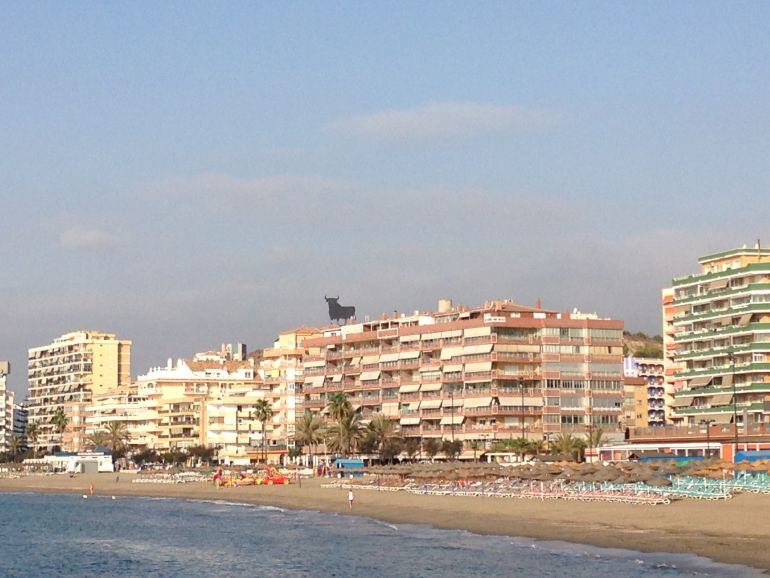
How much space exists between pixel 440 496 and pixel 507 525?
82.4ft

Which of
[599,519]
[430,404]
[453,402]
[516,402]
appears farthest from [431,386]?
[599,519]

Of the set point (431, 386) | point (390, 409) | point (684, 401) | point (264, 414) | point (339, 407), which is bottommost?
point (264, 414)

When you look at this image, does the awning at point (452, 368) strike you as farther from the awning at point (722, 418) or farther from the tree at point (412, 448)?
the awning at point (722, 418)

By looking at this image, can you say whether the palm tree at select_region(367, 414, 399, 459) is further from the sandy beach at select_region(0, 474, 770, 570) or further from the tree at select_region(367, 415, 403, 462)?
the sandy beach at select_region(0, 474, 770, 570)

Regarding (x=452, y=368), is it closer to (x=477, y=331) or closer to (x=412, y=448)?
(x=477, y=331)

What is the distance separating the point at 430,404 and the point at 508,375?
11.9 m

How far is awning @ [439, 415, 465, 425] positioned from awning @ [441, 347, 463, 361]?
6816 millimetres

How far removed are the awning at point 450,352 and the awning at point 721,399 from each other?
30098 millimetres

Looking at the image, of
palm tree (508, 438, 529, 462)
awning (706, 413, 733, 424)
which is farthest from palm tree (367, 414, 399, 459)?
awning (706, 413, 733, 424)

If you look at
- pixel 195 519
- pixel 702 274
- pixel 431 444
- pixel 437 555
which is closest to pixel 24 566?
pixel 437 555

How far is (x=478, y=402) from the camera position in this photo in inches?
5694

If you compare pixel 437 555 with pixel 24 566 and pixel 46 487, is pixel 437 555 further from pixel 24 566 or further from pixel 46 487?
pixel 46 487

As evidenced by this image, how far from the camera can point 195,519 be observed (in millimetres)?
94062

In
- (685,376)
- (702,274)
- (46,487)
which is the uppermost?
(702,274)
